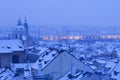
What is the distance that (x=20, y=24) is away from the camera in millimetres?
94500

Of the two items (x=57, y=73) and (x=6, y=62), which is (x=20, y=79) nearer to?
(x=57, y=73)

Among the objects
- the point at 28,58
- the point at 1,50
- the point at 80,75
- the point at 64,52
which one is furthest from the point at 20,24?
the point at 80,75

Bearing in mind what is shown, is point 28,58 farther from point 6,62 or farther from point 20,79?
point 20,79

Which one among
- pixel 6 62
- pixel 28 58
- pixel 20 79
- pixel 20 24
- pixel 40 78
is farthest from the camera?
pixel 20 24

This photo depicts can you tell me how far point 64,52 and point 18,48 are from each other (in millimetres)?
18565

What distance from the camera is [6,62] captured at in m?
51.6

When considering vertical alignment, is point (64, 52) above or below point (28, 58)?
above

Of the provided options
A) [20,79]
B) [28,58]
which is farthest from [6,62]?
[20,79]

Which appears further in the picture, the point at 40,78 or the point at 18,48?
the point at 18,48

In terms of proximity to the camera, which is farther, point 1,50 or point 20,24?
point 20,24

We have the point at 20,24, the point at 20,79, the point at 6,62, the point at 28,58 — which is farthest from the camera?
the point at 20,24

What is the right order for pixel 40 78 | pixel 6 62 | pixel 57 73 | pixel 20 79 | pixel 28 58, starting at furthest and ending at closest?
1. pixel 28 58
2. pixel 6 62
3. pixel 57 73
4. pixel 20 79
5. pixel 40 78

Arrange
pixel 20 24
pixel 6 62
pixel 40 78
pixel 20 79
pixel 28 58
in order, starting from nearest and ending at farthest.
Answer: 1. pixel 40 78
2. pixel 20 79
3. pixel 6 62
4. pixel 28 58
5. pixel 20 24

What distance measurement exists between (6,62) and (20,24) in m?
43.4
